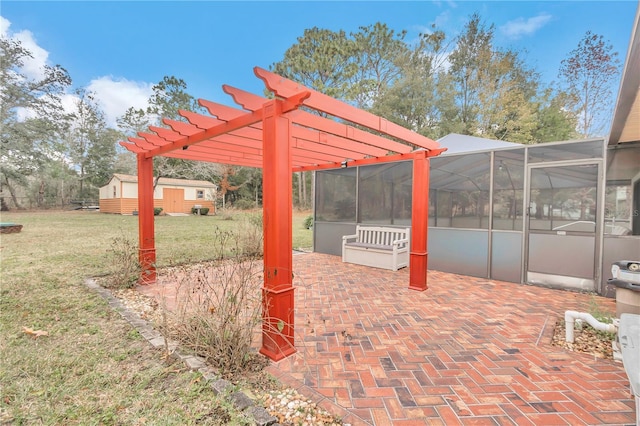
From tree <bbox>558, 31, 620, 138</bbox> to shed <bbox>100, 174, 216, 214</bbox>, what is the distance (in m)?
23.6

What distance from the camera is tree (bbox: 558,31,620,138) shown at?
14.4 meters

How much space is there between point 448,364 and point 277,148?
8.33 ft

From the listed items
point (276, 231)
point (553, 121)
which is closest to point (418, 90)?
point (553, 121)

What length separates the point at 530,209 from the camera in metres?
5.11

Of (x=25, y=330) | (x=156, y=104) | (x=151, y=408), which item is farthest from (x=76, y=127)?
(x=151, y=408)

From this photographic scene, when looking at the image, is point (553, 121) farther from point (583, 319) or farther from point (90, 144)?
point (90, 144)

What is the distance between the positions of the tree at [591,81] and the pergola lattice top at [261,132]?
16354 mm

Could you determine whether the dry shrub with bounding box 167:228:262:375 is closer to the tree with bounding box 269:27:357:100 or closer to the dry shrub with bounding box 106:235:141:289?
the dry shrub with bounding box 106:235:141:289

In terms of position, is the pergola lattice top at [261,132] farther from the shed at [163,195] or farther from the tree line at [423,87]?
the shed at [163,195]

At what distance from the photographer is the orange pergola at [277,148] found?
2596 mm

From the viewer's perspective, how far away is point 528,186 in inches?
201

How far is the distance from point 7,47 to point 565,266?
70.3 ft

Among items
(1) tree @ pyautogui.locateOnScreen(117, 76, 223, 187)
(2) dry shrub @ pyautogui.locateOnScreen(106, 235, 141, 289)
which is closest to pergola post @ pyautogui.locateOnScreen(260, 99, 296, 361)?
(2) dry shrub @ pyautogui.locateOnScreen(106, 235, 141, 289)

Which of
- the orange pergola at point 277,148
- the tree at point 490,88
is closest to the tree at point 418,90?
the tree at point 490,88
